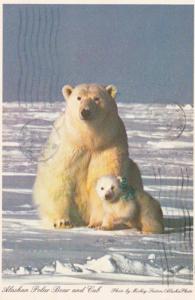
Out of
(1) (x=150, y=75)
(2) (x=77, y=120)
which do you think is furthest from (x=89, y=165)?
(1) (x=150, y=75)

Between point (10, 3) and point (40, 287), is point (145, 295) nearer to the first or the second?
point (40, 287)

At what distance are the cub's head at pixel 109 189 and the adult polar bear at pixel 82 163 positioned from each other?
38 millimetres

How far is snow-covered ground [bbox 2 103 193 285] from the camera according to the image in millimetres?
2830

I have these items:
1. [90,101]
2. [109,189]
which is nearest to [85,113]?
[90,101]

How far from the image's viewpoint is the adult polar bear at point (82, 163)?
9.28 ft

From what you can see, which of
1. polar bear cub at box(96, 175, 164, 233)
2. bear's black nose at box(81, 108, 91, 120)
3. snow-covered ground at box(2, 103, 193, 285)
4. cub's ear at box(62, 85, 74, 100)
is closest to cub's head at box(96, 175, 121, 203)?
polar bear cub at box(96, 175, 164, 233)

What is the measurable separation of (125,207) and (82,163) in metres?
0.25

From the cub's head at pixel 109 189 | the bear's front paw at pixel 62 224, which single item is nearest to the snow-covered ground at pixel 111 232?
the bear's front paw at pixel 62 224

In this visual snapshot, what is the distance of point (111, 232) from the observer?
9.25 ft

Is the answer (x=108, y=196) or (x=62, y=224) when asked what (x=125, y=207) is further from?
(x=62, y=224)

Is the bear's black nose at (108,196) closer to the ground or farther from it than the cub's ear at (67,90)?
closer to the ground

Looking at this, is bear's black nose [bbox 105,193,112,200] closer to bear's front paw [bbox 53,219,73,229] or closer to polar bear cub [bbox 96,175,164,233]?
polar bear cub [bbox 96,175,164,233]

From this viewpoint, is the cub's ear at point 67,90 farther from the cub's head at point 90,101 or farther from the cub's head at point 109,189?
the cub's head at point 109,189

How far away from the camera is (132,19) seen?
2918mm
